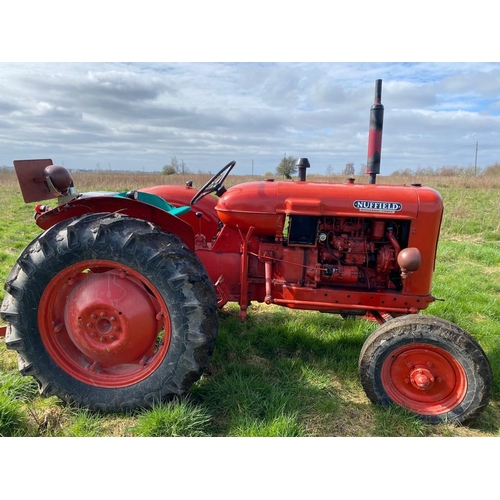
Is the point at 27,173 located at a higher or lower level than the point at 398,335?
higher

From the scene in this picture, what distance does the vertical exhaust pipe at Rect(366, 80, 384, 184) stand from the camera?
9.07 feet

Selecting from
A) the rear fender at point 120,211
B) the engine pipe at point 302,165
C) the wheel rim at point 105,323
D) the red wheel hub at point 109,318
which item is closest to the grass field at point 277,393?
the wheel rim at point 105,323

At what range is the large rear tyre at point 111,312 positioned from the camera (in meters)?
2.16

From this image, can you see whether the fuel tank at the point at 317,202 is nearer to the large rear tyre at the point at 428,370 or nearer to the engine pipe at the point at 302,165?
the engine pipe at the point at 302,165

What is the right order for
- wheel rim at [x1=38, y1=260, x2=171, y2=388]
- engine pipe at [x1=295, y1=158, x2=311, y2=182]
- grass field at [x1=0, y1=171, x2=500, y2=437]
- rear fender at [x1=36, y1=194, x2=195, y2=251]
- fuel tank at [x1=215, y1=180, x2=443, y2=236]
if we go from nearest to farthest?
grass field at [x1=0, y1=171, x2=500, y2=437]
wheel rim at [x1=38, y1=260, x2=171, y2=388]
rear fender at [x1=36, y1=194, x2=195, y2=251]
fuel tank at [x1=215, y1=180, x2=443, y2=236]
engine pipe at [x1=295, y1=158, x2=311, y2=182]

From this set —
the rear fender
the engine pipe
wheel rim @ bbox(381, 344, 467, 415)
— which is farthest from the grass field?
the engine pipe

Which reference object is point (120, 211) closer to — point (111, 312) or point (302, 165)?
point (111, 312)

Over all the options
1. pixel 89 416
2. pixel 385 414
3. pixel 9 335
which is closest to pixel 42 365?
pixel 9 335

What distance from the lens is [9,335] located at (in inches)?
87.5

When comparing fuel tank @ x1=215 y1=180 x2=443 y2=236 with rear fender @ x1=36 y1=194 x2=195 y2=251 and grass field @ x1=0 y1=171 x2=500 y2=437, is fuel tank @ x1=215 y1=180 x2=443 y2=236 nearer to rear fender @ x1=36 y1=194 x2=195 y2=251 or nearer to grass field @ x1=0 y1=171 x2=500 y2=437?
rear fender @ x1=36 y1=194 x2=195 y2=251

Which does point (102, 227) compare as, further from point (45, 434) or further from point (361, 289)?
point (361, 289)

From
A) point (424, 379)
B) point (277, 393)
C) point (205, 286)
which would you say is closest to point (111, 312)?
point (205, 286)

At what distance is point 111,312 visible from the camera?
2.22 metres

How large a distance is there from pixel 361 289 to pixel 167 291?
1469 mm
